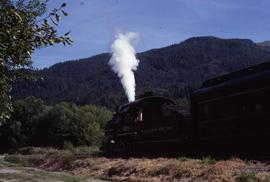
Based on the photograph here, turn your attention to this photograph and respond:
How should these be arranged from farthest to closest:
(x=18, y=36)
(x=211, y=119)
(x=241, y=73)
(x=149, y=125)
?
(x=149, y=125) < (x=211, y=119) < (x=241, y=73) < (x=18, y=36)

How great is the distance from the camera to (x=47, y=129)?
2516 inches

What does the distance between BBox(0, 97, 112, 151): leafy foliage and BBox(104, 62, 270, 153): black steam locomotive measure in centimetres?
2708

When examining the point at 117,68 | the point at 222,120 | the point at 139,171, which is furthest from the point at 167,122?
the point at 117,68

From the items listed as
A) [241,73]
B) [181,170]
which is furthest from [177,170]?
[241,73]

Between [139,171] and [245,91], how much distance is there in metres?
5.61

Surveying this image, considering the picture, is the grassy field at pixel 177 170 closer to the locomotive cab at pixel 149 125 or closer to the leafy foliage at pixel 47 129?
the locomotive cab at pixel 149 125

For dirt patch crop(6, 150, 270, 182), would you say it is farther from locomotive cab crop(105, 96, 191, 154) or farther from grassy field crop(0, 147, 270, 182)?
locomotive cab crop(105, 96, 191, 154)

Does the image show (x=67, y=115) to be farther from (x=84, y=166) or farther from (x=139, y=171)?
(x=139, y=171)

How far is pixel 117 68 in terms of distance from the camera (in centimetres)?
5497

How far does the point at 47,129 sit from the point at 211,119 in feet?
142

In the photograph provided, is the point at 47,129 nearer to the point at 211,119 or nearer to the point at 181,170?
the point at 211,119

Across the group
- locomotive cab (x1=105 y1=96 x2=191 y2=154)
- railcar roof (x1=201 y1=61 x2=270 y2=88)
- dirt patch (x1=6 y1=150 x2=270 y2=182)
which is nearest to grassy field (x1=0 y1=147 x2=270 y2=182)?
dirt patch (x1=6 y1=150 x2=270 y2=182)

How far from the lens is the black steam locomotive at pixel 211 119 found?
785 inches

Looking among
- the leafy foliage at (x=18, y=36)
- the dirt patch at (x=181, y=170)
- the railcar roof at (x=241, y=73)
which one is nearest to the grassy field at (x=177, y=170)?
the dirt patch at (x=181, y=170)
